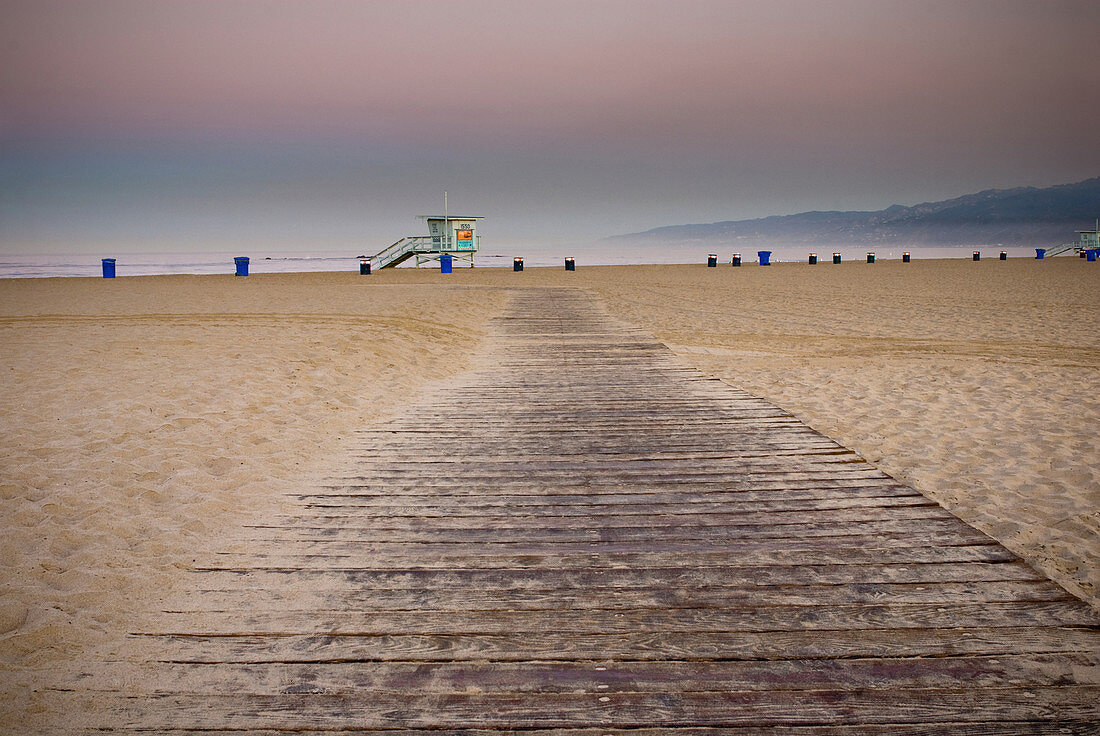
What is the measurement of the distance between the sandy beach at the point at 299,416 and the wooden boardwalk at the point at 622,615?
42 cm

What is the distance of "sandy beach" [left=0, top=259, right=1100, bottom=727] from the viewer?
3338 millimetres

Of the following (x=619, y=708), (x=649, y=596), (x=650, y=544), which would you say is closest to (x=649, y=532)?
(x=650, y=544)

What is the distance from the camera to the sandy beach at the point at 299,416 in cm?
334

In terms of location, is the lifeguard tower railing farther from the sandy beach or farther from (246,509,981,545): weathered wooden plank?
(246,509,981,545): weathered wooden plank

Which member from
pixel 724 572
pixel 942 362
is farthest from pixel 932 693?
pixel 942 362

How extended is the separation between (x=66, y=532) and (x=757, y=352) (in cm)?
950

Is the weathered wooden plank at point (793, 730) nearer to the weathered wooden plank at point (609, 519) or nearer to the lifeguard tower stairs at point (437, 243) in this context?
the weathered wooden plank at point (609, 519)

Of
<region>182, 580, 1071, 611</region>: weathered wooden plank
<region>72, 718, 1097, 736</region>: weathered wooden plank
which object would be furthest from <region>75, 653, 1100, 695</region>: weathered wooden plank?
<region>182, 580, 1071, 611</region>: weathered wooden plank

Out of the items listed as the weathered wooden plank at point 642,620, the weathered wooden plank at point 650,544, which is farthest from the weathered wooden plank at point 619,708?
the weathered wooden plank at point 650,544

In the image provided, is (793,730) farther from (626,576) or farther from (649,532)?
(649,532)

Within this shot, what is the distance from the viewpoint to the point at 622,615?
2.69 m

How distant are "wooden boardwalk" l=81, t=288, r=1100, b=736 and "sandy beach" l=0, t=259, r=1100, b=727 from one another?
42 cm

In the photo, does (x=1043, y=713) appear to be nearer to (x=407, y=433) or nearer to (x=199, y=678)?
(x=199, y=678)

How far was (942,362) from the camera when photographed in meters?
9.51
